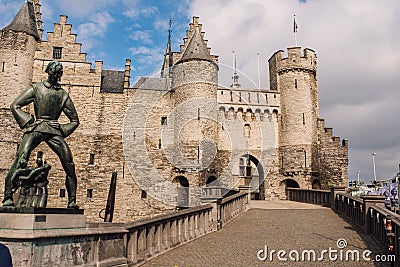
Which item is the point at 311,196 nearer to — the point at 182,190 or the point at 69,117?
the point at 182,190

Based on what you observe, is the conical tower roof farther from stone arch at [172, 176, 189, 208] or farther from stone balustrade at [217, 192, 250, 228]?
stone balustrade at [217, 192, 250, 228]

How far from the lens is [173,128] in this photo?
79.7 ft

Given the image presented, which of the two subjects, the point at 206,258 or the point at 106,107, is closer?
the point at 206,258

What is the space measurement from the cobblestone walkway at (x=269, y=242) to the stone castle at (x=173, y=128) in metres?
10.2

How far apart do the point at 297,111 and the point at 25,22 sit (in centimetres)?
1880

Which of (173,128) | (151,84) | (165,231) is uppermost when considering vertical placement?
(151,84)

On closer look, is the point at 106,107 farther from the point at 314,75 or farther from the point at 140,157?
the point at 314,75

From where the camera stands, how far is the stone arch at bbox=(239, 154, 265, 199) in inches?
1031

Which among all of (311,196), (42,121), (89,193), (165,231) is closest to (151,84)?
(89,193)

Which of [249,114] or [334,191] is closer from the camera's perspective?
[334,191]

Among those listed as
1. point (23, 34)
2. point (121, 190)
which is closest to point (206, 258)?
point (121, 190)

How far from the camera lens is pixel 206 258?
21.3ft

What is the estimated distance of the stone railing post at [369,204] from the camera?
898 centimetres

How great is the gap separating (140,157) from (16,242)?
2005cm
